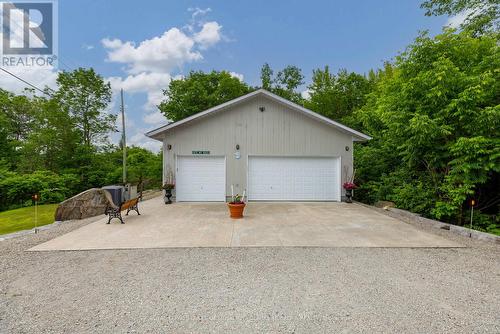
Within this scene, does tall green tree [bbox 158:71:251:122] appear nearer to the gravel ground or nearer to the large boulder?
the large boulder

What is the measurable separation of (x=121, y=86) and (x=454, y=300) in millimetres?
17674

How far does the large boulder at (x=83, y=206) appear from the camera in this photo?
23.7 feet

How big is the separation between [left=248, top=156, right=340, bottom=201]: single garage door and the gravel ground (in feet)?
19.0

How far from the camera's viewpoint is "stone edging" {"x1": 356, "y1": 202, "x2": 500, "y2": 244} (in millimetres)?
4996

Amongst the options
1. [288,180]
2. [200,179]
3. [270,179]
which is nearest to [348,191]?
[288,180]

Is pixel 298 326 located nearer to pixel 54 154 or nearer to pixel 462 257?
pixel 462 257

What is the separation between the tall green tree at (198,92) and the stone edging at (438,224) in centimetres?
1595

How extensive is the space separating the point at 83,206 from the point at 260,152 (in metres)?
6.76

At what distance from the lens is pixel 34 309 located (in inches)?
101

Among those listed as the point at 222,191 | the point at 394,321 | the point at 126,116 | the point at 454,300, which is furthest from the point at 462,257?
the point at 126,116

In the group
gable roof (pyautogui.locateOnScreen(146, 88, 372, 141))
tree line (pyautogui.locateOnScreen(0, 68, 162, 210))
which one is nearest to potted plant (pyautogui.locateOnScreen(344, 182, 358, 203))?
gable roof (pyautogui.locateOnScreen(146, 88, 372, 141))

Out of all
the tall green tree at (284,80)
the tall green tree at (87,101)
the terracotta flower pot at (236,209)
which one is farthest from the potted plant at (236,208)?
the tall green tree at (284,80)

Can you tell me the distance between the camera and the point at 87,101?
18.0 meters

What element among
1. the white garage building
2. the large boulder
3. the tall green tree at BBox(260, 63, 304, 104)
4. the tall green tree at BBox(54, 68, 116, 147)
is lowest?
the large boulder
